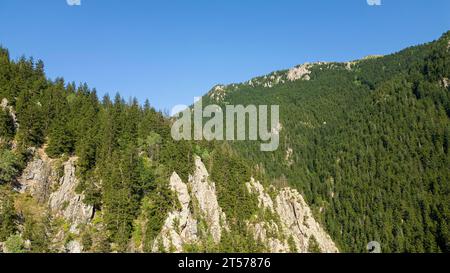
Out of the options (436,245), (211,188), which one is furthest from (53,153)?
(436,245)

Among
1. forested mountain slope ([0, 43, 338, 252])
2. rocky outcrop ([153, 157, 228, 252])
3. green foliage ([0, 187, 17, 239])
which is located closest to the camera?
green foliage ([0, 187, 17, 239])

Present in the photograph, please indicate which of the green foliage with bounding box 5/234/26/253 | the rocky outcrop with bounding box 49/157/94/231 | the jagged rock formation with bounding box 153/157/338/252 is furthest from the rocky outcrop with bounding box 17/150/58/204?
the jagged rock formation with bounding box 153/157/338/252

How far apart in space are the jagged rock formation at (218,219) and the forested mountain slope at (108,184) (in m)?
0.35

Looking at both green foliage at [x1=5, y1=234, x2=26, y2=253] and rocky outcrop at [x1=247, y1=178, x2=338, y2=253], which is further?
rocky outcrop at [x1=247, y1=178, x2=338, y2=253]

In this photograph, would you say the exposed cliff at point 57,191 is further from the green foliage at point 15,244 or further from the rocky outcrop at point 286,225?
the rocky outcrop at point 286,225

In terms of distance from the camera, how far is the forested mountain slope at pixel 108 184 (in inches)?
2672

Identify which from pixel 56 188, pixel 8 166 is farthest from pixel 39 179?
pixel 8 166

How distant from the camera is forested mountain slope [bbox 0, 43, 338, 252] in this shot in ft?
223

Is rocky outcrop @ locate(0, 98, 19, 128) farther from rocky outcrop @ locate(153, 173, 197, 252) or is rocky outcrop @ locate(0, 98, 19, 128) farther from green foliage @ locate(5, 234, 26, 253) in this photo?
rocky outcrop @ locate(153, 173, 197, 252)

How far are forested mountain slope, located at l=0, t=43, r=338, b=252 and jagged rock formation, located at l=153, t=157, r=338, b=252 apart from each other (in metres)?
0.35
